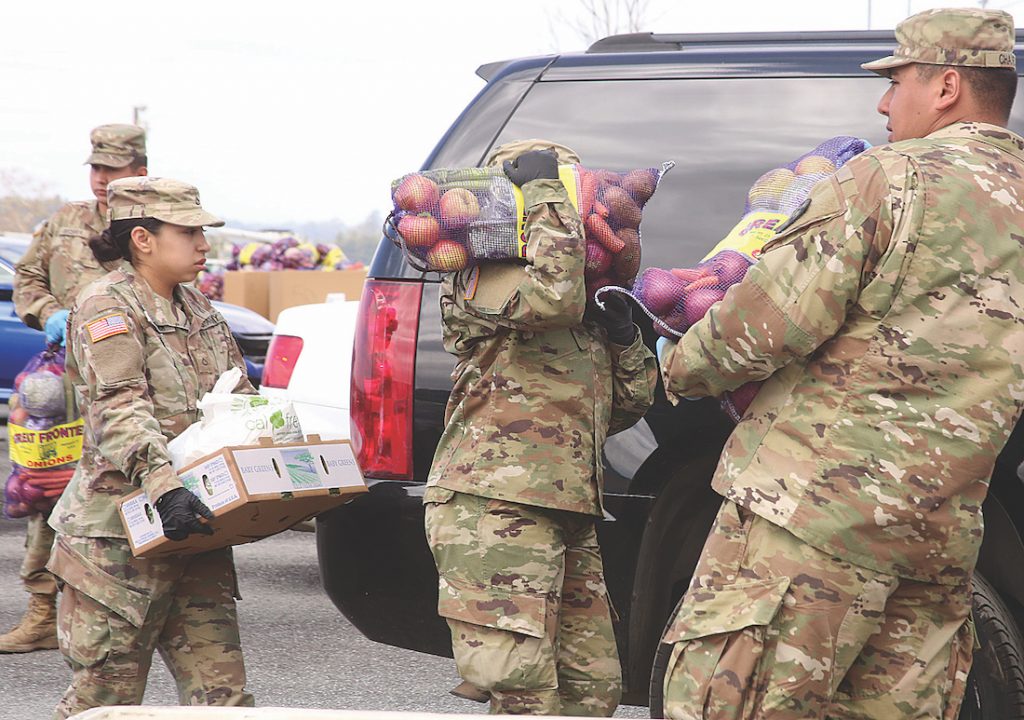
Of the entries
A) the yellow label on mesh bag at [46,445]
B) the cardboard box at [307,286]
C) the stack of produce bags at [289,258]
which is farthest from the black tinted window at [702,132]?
the stack of produce bags at [289,258]

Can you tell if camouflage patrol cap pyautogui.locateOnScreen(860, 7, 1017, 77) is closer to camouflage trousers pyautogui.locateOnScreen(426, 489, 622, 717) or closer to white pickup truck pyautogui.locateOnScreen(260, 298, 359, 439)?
camouflage trousers pyautogui.locateOnScreen(426, 489, 622, 717)

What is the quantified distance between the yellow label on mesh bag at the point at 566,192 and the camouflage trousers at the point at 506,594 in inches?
25.9

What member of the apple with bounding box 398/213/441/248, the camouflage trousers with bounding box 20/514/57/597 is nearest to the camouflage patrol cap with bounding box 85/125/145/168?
the camouflage trousers with bounding box 20/514/57/597

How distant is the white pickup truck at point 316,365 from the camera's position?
4.49 meters

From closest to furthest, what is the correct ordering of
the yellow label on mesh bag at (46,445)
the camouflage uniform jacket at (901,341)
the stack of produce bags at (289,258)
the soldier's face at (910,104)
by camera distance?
the camouflage uniform jacket at (901,341) → the soldier's face at (910,104) → the yellow label on mesh bag at (46,445) → the stack of produce bags at (289,258)

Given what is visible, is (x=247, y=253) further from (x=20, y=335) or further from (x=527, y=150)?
(x=527, y=150)

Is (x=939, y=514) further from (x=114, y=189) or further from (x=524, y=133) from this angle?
(x=114, y=189)

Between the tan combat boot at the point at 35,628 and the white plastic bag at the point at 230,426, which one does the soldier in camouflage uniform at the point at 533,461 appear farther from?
the tan combat boot at the point at 35,628

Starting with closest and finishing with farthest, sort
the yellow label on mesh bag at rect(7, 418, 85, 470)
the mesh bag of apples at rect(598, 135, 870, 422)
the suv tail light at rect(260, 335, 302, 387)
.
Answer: the mesh bag of apples at rect(598, 135, 870, 422)
the yellow label on mesh bag at rect(7, 418, 85, 470)
the suv tail light at rect(260, 335, 302, 387)

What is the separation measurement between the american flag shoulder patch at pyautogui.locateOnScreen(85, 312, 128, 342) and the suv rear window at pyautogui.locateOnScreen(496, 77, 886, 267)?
113 centimetres

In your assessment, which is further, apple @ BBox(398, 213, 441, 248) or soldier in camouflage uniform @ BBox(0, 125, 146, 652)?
soldier in camouflage uniform @ BBox(0, 125, 146, 652)

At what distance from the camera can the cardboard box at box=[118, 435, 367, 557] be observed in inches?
123

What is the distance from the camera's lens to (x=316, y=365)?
4672 mm

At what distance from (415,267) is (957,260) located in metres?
1.46
